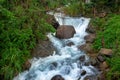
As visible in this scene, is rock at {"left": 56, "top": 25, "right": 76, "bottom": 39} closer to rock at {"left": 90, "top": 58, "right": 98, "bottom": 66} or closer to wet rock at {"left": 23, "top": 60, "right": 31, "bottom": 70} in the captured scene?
rock at {"left": 90, "top": 58, "right": 98, "bottom": 66}

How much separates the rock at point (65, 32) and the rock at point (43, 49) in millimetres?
982

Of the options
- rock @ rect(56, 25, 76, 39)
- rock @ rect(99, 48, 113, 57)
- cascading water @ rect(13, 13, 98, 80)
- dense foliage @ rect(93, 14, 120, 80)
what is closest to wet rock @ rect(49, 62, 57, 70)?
cascading water @ rect(13, 13, 98, 80)

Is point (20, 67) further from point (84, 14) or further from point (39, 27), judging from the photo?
point (84, 14)

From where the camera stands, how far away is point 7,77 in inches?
327

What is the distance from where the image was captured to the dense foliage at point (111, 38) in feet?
26.8

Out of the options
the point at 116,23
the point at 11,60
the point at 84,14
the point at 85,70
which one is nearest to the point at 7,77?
the point at 11,60

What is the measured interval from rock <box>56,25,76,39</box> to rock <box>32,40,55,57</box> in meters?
0.98

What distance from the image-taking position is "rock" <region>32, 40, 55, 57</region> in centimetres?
986

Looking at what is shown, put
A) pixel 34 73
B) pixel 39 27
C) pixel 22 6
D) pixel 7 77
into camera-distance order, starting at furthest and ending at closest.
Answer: pixel 22 6 < pixel 39 27 < pixel 34 73 < pixel 7 77

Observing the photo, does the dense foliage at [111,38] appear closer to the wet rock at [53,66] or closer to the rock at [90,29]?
the rock at [90,29]


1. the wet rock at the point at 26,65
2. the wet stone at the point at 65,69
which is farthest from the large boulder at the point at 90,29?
the wet rock at the point at 26,65

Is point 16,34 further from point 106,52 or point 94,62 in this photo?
point 106,52

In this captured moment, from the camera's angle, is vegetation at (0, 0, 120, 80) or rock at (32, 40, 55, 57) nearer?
vegetation at (0, 0, 120, 80)

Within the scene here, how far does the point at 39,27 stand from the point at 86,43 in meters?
2.14
